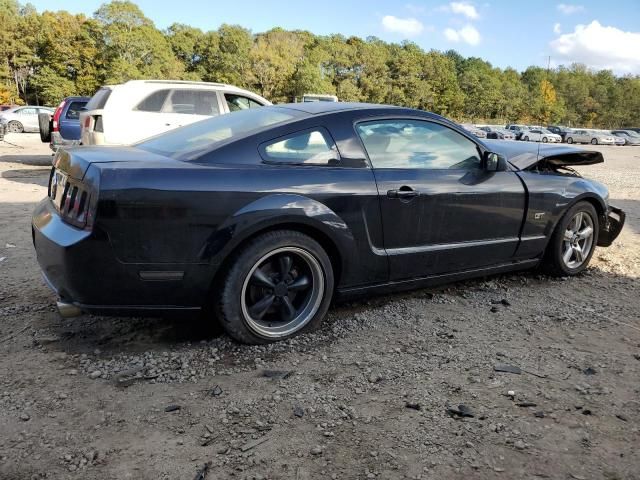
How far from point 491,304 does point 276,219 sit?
1.97 m

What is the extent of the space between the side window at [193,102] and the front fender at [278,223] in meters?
6.62

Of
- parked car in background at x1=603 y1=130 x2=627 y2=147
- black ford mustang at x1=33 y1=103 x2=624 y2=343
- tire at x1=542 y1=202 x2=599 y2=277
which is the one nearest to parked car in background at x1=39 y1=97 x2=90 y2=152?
black ford mustang at x1=33 y1=103 x2=624 y2=343

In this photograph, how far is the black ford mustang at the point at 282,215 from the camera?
2691 millimetres

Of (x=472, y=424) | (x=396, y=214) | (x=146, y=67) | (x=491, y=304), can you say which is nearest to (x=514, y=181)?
(x=491, y=304)

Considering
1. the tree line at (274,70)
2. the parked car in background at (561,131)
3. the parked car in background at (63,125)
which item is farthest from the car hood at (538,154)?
the tree line at (274,70)

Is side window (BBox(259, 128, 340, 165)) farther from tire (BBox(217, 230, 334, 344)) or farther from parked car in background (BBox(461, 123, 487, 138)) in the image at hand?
parked car in background (BBox(461, 123, 487, 138))

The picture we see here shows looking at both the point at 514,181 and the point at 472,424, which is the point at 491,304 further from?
the point at 472,424

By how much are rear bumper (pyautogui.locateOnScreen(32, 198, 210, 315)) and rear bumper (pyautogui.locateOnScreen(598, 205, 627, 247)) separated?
13.4 ft

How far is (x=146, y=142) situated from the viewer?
12.0ft

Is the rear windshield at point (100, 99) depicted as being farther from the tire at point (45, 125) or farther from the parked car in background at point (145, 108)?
the tire at point (45, 125)

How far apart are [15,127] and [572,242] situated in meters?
28.4

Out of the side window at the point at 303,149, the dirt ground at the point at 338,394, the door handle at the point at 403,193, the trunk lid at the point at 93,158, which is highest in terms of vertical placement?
the side window at the point at 303,149

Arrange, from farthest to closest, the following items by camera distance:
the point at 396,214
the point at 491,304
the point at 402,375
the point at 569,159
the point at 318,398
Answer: the point at 569,159
the point at 491,304
the point at 396,214
the point at 402,375
the point at 318,398

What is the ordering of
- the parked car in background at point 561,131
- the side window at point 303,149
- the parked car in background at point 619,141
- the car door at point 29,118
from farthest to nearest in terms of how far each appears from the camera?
1. the parked car in background at point 561,131
2. the parked car in background at point 619,141
3. the car door at point 29,118
4. the side window at point 303,149
